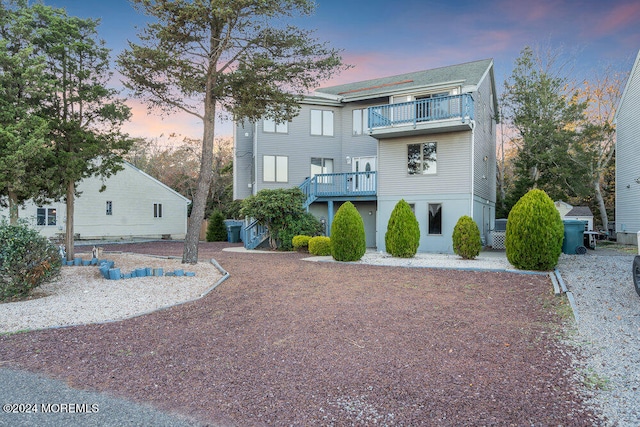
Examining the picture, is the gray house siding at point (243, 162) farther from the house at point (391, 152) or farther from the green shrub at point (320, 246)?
the green shrub at point (320, 246)

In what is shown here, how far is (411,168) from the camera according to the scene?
55.6ft

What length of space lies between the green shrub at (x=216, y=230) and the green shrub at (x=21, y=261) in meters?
16.9

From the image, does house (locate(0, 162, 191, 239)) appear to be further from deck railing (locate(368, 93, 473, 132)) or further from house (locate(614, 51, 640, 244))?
house (locate(614, 51, 640, 244))

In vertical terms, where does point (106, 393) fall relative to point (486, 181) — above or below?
below

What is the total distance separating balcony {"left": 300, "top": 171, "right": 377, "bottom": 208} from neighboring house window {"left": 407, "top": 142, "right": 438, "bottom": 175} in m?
1.77

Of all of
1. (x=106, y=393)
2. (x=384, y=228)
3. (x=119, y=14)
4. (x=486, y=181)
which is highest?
(x=119, y=14)

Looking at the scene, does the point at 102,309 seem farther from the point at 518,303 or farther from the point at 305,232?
the point at 305,232

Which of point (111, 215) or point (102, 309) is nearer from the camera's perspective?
point (102, 309)

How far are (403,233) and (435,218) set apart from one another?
3497mm

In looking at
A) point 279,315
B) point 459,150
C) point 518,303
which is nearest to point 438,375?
point 279,315

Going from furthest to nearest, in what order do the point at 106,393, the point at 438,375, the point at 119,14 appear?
the point at 119,14
the point at 438,375
the point at 106,393

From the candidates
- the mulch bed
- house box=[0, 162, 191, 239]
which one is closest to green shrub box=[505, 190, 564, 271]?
the mulch bed

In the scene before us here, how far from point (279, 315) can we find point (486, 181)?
16.4 meters

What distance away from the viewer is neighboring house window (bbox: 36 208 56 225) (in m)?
23.2
